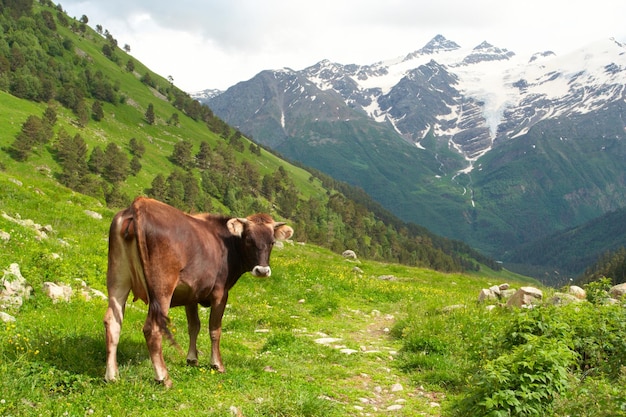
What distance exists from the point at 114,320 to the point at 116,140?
130080 mm

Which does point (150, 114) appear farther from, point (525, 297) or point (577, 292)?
point (525, 297)

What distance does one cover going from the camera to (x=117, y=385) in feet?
24.0

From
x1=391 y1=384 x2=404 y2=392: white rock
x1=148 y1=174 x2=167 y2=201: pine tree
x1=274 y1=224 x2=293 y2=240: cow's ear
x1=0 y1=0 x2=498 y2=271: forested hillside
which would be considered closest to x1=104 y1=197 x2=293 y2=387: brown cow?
x1=274 y1=224 x2=293 y2=240: cow's ear

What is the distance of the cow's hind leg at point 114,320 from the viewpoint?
24.7ft

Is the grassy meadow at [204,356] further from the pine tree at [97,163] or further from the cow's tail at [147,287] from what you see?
the pine tree at [97,163]

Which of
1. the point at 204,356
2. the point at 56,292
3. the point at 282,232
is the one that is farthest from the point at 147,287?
the point at 56,292

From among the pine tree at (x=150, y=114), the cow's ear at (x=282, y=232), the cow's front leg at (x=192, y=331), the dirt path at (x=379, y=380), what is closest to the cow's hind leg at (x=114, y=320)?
the cow's front leg at (x=192, y=331)

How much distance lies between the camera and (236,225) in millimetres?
9531

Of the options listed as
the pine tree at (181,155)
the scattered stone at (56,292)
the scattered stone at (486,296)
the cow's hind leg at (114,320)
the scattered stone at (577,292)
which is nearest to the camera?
the cow's hind leg at (114,320)

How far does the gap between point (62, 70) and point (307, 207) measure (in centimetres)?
9480

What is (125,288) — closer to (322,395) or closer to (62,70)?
(322,395)

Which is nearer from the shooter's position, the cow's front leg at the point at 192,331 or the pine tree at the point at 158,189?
the cow's front leg at the point at 192,331

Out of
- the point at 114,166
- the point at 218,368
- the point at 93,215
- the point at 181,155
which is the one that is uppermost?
the point at 218,368

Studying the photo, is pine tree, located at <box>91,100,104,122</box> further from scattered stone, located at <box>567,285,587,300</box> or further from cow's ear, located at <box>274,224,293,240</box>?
cow's ear, located at <box>274,224,293,240</box>
